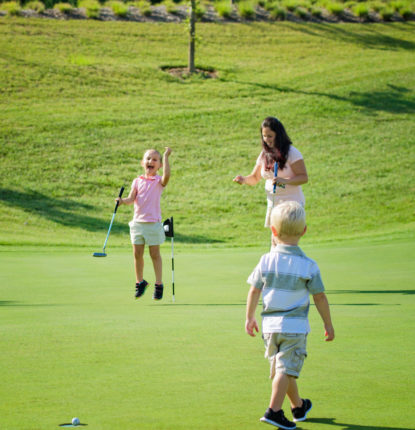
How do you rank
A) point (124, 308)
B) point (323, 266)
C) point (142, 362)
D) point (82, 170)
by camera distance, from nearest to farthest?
point (142, 362)
point (124, 308)
point (323, 266)
point (82, 170)

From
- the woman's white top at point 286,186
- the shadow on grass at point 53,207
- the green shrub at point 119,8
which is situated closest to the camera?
the woman's white top at point 286,186

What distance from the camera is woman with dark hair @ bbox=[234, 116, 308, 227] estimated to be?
7.44m

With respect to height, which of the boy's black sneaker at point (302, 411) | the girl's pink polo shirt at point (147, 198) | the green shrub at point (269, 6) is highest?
the green shrub at point (269, 6)

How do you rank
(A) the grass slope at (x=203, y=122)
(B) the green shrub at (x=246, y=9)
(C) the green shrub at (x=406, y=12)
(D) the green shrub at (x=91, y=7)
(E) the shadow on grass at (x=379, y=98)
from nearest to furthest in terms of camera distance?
(A) the grass slope at (x=203, y=122), (E) the shadow on grass at (x=379, y=98), (D) the green shrub at (x=91, y=7), (B) the green shrub at (x=246, y=9), (C) the green shrub at (x=406, y=12)

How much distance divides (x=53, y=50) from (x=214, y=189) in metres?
16.7

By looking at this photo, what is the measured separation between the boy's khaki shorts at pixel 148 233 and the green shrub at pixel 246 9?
3836 centimetres

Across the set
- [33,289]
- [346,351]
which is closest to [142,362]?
[346,351]

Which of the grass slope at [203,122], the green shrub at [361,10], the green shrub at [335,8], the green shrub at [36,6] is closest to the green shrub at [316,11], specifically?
Result: the green shrub at [335,8]

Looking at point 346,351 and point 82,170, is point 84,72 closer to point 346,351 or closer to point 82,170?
point 82,170

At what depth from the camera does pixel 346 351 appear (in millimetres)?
5180

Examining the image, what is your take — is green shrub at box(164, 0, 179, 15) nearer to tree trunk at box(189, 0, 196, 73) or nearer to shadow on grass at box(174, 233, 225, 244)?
tree trunk at box(189, 0, 196, 73)

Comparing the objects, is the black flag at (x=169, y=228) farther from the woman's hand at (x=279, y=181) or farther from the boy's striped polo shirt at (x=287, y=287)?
the boy's striped polo shirt at (x=287, y=287)

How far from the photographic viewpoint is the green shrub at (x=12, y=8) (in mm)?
42559

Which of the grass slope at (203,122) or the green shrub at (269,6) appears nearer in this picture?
the grass slope at (203,122)
